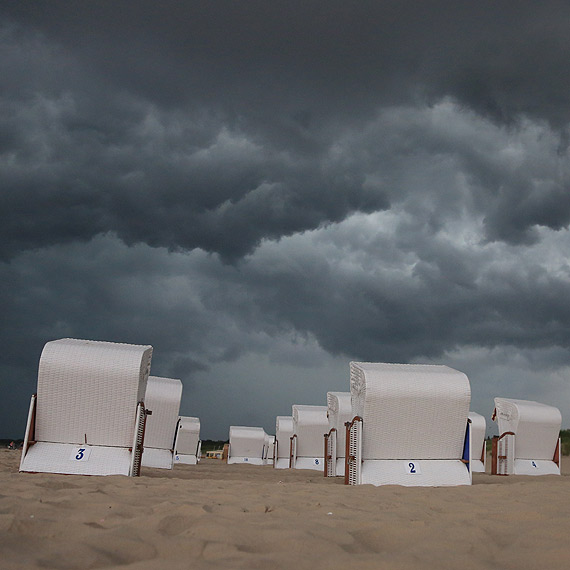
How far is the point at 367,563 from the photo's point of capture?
7.07ft

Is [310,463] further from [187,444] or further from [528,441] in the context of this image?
[528,441]

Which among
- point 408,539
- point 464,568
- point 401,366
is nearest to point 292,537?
point 408,539

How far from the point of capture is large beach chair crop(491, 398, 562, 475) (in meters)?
13.8

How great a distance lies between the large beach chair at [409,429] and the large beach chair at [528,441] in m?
6.08

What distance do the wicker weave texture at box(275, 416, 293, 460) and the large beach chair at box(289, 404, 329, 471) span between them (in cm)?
345

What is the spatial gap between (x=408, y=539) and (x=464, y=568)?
0.57 m

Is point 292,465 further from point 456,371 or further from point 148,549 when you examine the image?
point 148,549

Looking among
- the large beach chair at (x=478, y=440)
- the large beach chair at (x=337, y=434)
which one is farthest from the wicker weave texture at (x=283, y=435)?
the large beach chair at (x=337, y=434)

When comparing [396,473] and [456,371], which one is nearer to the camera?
[396,473]

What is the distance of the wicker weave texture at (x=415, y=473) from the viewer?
817cm

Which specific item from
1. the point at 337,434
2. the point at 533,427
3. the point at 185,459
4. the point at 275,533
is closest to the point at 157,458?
the point at 337,434

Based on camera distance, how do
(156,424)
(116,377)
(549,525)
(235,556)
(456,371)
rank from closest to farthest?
(235,556)
(549,525)
(116,377)
(456,371)
(156,424)

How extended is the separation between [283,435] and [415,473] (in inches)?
582

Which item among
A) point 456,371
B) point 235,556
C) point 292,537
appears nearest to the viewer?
point 235,556
